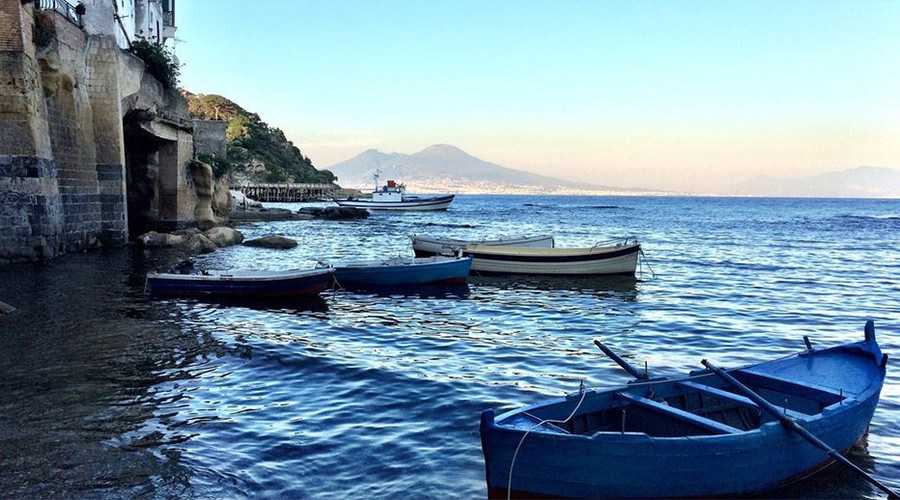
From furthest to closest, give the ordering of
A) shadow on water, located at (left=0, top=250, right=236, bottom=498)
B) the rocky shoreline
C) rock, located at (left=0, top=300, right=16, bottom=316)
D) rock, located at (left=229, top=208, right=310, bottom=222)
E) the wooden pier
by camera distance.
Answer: the wooden pier < rock, located at (left=229, top=208, right=310, bottom=222) < the rocky shoreline < rock, located at (left=0, top=300, right=16, bottom=316) < shadow on water, located at (left=0, top=250, right=236, bottom=498)

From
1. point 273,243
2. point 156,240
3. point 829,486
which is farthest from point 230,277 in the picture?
point 273,243

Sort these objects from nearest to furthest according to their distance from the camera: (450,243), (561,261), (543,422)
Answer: (543,422) < (561,261) < (450,243)

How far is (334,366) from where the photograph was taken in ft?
37.6

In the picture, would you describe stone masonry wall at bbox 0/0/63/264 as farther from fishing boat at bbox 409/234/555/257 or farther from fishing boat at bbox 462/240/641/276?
fishing boat at bbox 462/240/641/276

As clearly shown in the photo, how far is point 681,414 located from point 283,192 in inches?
3935

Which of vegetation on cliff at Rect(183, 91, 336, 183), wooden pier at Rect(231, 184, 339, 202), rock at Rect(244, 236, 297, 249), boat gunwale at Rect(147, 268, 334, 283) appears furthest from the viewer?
vegetation on cliff at Rect(183, 91, 336, 183)

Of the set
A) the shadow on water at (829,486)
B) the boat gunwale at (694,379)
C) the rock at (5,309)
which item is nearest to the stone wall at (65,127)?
the rock at (5,309)

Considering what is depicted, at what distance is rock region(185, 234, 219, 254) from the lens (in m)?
29.0

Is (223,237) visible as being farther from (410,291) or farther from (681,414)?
(681,414)

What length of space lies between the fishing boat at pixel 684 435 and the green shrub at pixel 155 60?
1297 inches

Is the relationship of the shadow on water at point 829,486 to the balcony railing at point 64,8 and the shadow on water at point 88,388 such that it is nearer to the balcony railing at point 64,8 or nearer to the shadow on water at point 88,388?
the shadow on water at point 88,388

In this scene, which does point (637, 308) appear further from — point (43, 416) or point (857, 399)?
point (43, 416)

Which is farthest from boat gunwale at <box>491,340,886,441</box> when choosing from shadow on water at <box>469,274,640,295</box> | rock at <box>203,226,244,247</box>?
rock at <box>203,226,244,247</box>

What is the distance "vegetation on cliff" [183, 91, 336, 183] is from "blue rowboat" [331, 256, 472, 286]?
8475 centimetres
